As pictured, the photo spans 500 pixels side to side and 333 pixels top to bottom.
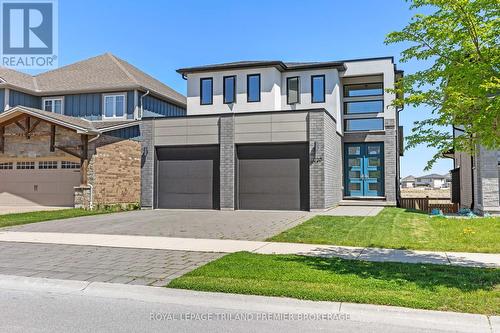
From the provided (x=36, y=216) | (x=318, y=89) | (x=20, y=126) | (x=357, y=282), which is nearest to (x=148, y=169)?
(x=36, y=216)

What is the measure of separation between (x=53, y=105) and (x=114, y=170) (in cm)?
837

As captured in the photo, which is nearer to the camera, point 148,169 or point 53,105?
point 148,169

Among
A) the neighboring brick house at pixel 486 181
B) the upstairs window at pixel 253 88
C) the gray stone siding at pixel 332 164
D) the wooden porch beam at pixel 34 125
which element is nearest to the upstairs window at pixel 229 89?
the upstairs window at pixel 253 88

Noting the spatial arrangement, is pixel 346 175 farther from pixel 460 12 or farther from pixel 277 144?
pixel 460 12

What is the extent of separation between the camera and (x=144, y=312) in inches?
217

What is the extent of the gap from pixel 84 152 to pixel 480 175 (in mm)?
18477

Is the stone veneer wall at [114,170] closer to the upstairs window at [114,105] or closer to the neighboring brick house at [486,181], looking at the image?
the upstairs window at [114,105]

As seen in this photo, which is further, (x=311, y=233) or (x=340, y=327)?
(x=311, y=233)

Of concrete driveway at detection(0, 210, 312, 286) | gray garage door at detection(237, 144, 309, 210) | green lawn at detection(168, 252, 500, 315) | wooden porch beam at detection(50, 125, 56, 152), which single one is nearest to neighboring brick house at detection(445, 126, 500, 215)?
gray garage door at detection(237, 144, 309, 210)

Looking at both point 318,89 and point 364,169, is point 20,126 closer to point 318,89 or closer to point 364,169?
point 318,89

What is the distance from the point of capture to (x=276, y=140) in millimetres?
20156

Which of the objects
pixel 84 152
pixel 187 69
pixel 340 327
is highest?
pixel 187 69

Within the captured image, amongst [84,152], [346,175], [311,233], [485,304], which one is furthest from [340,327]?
[346,175]

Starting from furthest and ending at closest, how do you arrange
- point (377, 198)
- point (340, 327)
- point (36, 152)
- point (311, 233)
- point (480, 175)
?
1. point (377, 198)
2. point (36, 152)
3. point (480, 175)
4. point (311, 233)
5. point (340, 327)
